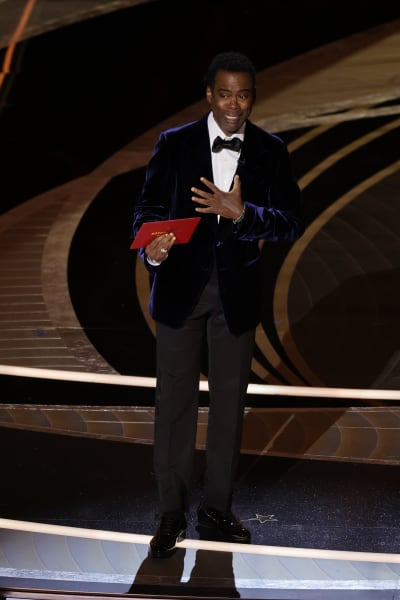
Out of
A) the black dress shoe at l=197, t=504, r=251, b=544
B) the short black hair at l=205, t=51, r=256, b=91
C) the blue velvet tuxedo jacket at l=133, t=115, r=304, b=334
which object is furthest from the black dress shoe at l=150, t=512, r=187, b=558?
the short black hair at l=205, t=51, r=256, b=91

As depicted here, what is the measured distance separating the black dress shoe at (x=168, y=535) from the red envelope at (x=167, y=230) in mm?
988

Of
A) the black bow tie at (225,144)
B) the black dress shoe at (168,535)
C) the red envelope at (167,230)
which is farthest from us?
the black dress shoe at (168,535)

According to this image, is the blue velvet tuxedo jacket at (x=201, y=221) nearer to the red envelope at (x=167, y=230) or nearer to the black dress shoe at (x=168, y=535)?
the red envelope at (x=167, y=230)

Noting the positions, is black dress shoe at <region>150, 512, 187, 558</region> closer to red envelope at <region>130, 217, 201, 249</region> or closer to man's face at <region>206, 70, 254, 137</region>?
red envelope at <region>130, 217, 201, 249</region>

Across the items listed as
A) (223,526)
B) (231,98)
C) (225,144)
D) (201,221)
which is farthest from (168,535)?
(231,98)

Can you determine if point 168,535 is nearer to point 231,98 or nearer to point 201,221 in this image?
point 201,221

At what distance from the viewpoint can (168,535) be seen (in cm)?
353

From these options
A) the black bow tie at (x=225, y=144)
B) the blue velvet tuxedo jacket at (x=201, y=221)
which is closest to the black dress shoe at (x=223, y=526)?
the blue velvet tuxedo jacket at (x=201, y=221)

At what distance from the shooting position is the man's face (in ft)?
Answer: 10.6

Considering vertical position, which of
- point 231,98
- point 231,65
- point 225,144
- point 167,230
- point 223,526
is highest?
point 231,65

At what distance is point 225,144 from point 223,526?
134cm

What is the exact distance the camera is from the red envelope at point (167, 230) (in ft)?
10.4

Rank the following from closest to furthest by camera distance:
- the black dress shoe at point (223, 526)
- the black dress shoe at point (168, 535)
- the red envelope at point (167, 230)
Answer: the red envelope at point (167, 230)
the black dress shoe at point (168, 535)
the black dress shoe at point (223, 526)

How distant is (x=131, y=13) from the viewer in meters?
10.0
